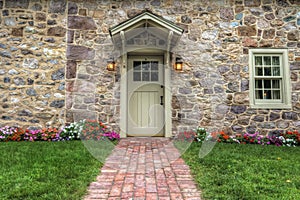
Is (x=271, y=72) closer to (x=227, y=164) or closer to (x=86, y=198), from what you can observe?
(x=227, y=164)

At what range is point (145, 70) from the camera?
561 centimetres

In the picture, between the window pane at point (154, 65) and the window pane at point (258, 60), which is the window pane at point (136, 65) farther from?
the window pane at point (258, 60)

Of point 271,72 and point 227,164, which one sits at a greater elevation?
point 271,72

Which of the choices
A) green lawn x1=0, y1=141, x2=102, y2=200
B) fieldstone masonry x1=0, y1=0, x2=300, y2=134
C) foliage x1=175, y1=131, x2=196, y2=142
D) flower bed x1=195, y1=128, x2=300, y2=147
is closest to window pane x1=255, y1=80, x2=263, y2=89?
fieldstone masonry x1=0, y1=0, x2=300, y2=134

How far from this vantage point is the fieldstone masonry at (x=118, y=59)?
17.5 feet

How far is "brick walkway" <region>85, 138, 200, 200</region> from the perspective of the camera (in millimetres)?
2092

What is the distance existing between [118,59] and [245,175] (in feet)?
12.9

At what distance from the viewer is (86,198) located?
1991 mm

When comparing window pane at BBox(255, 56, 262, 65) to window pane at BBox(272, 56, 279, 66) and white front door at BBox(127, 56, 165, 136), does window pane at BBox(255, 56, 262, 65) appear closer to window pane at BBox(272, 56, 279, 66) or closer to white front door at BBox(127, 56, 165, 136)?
window pane at BBox(272, 56, 279, 66)

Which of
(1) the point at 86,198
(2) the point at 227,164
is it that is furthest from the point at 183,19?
(1) the point at 86,198

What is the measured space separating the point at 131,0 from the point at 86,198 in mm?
4963

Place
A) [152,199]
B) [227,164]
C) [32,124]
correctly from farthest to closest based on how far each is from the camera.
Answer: [32,124] → [227,164] → [152,199]

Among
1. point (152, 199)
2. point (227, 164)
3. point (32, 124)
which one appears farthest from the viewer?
point (32, 124)

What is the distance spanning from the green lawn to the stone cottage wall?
171 cm
